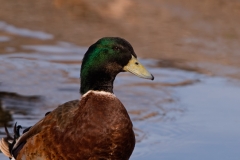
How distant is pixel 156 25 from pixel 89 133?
545 cm

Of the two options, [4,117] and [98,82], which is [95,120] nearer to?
[98,82]

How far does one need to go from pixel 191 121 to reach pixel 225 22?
10.7 ft

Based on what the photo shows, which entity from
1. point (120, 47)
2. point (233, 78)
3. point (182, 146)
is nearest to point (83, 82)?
point (120, 47)

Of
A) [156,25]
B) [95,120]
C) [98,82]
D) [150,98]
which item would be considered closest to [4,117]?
[150,98]

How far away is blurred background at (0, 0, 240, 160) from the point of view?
24.0 ft

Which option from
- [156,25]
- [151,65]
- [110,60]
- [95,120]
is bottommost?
[95,120]

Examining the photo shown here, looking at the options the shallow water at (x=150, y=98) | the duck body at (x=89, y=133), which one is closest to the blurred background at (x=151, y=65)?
the shallow water at (x=150, y=98)

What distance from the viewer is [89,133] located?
5598 millimetres

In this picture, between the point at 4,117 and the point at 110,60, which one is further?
the point at 4,117

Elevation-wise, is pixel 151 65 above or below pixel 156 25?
below

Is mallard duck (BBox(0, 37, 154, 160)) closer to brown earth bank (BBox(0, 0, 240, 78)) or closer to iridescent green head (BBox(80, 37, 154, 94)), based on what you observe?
iridescent green head (BBox(80, 37, 154, 94))

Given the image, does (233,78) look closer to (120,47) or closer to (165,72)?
(165,72)

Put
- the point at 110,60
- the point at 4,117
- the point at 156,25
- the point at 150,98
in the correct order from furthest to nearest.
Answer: the point at 156,25 < the point at 150,98 < the point at 4,117 < the point at 110,60

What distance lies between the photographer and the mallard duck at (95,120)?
18.4 feet
